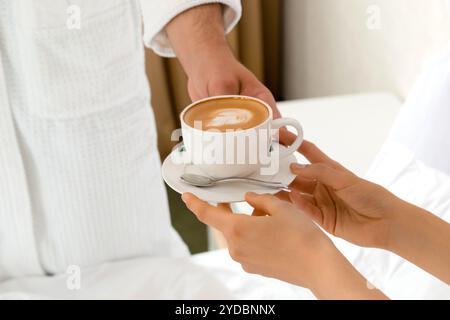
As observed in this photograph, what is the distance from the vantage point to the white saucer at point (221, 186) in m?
0.78

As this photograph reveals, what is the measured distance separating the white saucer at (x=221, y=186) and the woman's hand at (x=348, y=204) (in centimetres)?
3

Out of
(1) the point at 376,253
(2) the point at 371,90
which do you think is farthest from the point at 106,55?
(2) the point at 371,90

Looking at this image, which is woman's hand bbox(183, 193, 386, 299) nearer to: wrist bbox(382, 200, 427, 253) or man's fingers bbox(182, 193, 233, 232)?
man's fingers bbox(182, 193, 233, 232)

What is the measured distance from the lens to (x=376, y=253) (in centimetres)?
103

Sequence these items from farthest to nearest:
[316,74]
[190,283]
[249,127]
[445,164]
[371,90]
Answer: [316,74] < [371,90] < [190,283] < [445,164] < [249,127]

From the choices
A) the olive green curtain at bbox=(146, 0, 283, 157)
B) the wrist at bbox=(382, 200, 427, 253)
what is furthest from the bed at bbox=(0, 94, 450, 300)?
the olive green curtain at bbox=(146, 0, 283, 157)

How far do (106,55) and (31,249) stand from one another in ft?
1.54

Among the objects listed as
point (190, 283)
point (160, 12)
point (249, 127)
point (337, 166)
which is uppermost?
point (160, 12)

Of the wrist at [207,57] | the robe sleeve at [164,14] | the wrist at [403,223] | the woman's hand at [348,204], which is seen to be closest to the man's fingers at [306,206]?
the woman's hand at [348,204]

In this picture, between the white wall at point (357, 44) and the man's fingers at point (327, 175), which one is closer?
the man's fingers at point (327, 175)

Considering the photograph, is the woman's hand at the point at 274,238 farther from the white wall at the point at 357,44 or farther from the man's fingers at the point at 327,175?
the white wall at the point at 357,44

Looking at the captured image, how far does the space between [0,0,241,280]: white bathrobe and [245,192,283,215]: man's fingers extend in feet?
1.50

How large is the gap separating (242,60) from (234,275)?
1.43 m

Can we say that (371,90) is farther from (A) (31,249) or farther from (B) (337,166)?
(A) (31,249)
